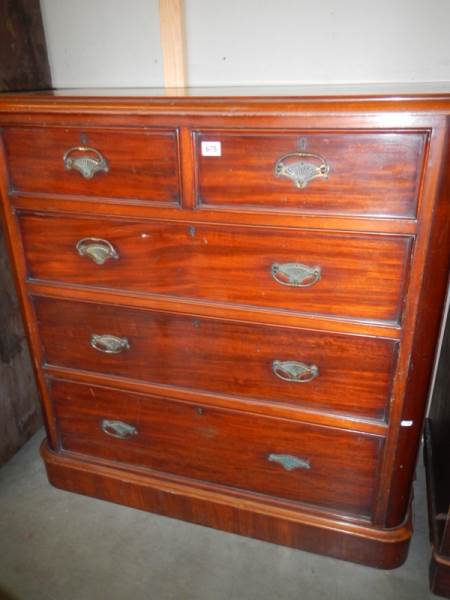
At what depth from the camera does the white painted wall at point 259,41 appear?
136cm

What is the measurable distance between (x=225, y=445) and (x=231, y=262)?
544 millimetres

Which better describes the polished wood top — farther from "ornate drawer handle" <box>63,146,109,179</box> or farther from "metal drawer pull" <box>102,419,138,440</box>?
"metal drawer pull" <box>102,419,138,440</box>

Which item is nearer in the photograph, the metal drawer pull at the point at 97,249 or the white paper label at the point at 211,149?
the white paper label at the point at 211,149

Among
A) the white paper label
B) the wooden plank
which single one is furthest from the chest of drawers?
the wooden plank

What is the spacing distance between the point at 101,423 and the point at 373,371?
82 centimetres

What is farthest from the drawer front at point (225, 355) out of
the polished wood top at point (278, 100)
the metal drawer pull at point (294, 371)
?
the polished wood top at point (278, 100)

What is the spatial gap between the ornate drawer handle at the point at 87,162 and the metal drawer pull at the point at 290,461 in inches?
33.4

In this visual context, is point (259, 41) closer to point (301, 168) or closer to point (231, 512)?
point (301, 168)

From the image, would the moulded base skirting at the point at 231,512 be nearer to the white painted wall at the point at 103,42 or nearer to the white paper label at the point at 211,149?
the white paper label at the point at 211,149

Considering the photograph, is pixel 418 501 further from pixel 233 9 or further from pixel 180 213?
pixel 233 9

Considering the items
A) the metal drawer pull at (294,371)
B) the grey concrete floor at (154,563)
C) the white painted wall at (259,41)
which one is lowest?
the grey concrete floor at (154,563)

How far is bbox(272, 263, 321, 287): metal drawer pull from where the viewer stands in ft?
3.67

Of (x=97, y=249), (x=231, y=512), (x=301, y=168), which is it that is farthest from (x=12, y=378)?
(x=301, y=168)

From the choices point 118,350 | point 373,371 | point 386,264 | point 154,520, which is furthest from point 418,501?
point 118,350
